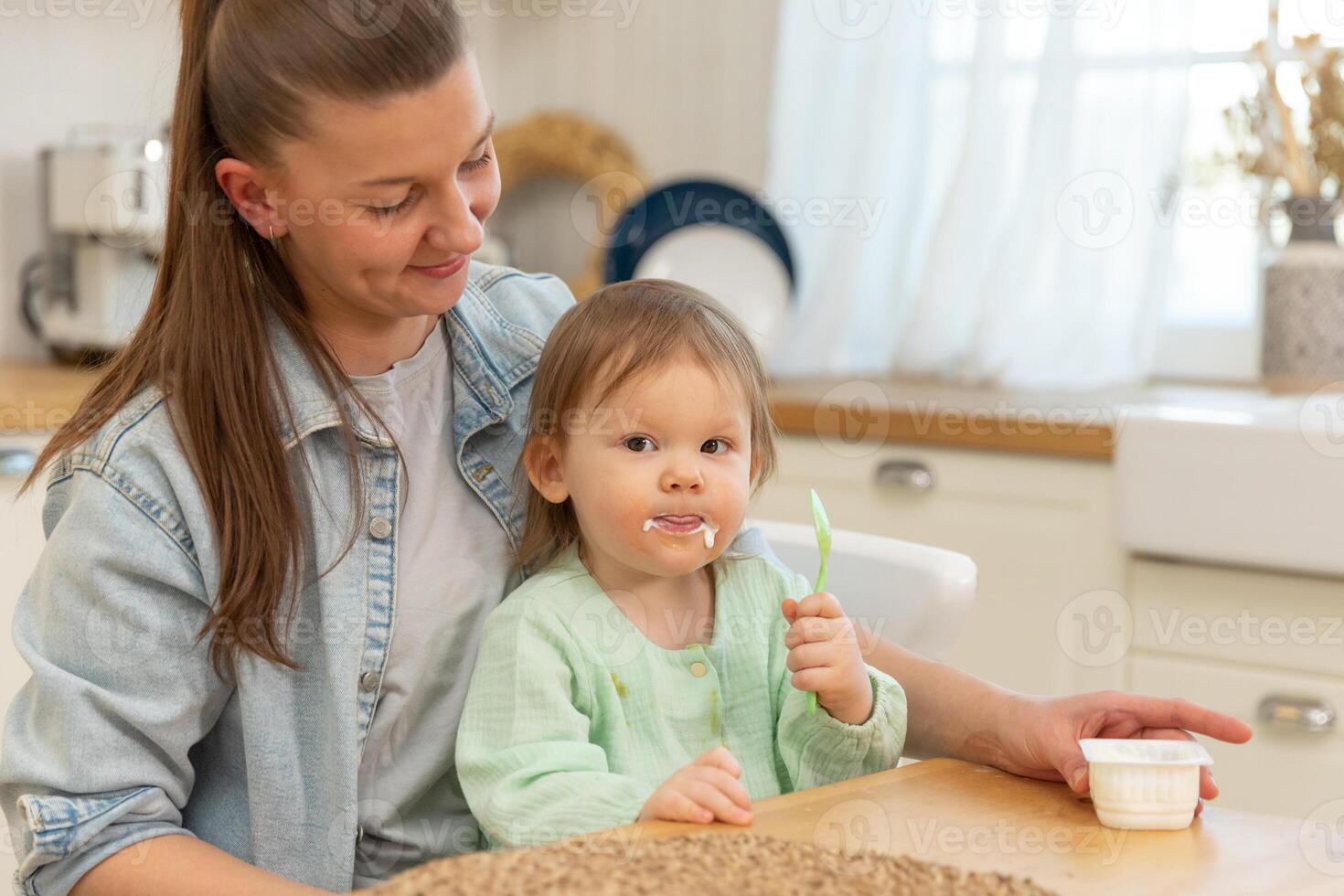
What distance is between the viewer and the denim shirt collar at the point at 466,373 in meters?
1.06

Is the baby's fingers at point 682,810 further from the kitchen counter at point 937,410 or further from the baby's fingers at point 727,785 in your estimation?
the kitchen counter at point 937,410

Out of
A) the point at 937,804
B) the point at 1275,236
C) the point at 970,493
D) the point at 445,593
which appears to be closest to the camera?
the point at 937,804

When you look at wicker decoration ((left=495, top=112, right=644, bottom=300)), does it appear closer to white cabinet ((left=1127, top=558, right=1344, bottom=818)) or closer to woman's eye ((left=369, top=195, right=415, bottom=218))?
white cabinet ((left=1127, top=558, right=1344, bottom=818))

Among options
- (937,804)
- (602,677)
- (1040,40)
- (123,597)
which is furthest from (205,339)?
(1040,40)

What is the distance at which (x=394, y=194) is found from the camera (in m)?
0.98

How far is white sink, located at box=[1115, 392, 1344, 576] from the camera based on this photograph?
183 cm

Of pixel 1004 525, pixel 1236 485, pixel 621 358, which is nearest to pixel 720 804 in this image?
pixel 621 358

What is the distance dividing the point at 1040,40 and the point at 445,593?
1859 mm

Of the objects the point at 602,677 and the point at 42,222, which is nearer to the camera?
the point at 602,677

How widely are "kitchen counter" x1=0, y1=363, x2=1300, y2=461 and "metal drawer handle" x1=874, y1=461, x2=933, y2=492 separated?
0.04 metres

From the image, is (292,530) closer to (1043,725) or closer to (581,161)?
(1043,725)

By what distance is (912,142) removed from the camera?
272 cm

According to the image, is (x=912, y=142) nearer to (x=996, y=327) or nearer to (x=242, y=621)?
(x=996, y=327)

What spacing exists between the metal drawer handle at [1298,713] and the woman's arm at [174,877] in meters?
1.39
